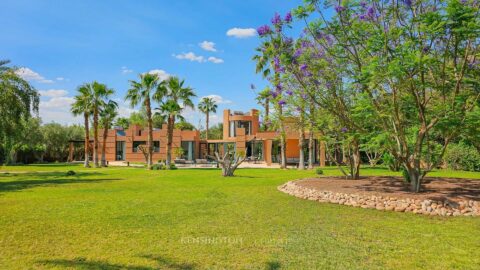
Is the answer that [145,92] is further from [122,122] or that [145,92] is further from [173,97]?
[122,122]

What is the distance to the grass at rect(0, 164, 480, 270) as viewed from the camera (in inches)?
→ 205

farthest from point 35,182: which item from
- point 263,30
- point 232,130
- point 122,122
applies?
point 122,122

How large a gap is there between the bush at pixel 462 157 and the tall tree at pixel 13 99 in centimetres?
2711

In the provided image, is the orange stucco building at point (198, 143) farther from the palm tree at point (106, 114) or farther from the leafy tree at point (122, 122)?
the leafy tree at point (122, 122)

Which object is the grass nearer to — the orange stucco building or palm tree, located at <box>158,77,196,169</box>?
palm tree, located at <box>158,77,196,169</box>

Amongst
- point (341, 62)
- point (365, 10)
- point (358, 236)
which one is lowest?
point (358, 236)

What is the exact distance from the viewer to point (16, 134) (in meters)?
21.2

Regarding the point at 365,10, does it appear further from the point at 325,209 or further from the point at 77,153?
the point at 77,153

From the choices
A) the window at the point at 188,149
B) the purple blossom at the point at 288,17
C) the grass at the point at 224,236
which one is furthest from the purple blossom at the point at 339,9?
the window at the point at 188,149

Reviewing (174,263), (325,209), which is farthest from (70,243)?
(325,209)

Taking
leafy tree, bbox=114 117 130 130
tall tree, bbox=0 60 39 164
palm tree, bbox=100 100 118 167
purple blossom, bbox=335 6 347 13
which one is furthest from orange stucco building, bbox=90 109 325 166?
purple blossom, bbox=335 6 347 13

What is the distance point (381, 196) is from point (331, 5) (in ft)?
18.2

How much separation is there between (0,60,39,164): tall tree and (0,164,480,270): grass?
1081 cm

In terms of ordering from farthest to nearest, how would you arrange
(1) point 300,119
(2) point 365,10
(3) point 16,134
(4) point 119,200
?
(3) point 16,134 < (1) point 300,119 < (4) point 119,200 < (2) point 365,10
